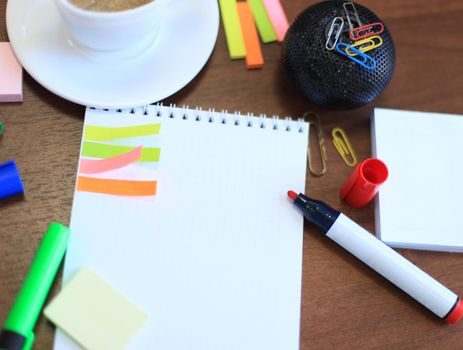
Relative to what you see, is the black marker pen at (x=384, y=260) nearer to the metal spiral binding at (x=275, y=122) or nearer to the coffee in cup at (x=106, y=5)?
the metal spiral binding at (x=275, y=122)

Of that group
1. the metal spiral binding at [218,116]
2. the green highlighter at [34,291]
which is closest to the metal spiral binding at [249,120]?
the metal spiral binding at [218,116]

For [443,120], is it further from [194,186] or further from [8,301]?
[8,301]

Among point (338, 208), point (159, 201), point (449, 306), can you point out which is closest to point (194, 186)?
point (159, 201)

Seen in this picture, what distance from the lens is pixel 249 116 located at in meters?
0.63

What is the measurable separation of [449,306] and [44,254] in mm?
420

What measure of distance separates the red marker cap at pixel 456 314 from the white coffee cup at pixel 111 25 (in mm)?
448

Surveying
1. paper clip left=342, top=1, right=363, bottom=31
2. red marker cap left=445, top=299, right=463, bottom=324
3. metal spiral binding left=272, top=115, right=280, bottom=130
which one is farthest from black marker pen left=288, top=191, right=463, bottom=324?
paper clip left=342, top=1, right=363, bottom=31

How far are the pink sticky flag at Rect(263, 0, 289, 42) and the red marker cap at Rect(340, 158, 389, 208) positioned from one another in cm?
21

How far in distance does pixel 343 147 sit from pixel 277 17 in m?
0.20

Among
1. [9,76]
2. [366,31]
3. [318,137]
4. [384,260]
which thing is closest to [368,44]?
[366,31]

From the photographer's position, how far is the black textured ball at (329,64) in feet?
1.90

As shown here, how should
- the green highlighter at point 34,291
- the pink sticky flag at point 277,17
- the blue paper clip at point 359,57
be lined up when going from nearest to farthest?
the green highlighter at point 34,291 < the blue paper clip at point 359,57 < the pink sticky flag at point 277,17

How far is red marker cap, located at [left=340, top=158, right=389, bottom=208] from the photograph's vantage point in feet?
1.86

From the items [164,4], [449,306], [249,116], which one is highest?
[164,4]
